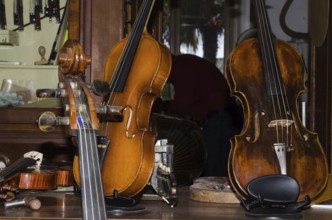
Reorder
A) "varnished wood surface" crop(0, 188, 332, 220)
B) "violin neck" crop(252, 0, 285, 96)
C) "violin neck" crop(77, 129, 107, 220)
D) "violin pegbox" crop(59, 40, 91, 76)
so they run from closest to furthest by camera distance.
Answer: "violin neck" crop(77, 129, 107, 220) < "violin pegbox" crop(59, 40, 91, 76) < "varnished wood surface" crop(0, 188, 332, 220) < "violin neck" crop(252, 0, 285, 96)

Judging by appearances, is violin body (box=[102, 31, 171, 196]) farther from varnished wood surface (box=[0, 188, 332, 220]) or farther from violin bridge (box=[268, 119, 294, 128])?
violin bridge (box=[268, 119, 294, 128])

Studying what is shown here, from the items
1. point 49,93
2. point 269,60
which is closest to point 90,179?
point 49,93

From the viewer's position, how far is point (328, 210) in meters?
1.64

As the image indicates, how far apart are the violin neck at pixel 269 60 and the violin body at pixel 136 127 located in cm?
22

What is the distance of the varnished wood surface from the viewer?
1527mm

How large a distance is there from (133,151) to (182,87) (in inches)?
62.6

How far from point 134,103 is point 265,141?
0.98 ft

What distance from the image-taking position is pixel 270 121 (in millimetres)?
1603

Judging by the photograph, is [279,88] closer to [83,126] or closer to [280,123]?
[280,123]

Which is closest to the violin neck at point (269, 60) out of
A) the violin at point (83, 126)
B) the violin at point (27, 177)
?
the violin at point (83, 126)

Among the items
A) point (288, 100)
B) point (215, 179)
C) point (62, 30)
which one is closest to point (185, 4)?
point (62, 30)

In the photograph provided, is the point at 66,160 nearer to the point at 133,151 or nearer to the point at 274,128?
the point at 133,151

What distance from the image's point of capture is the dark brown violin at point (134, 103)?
1557mm

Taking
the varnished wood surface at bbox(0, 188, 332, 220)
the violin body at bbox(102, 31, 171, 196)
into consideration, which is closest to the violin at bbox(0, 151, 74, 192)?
the varnished wood surface at bbox(0, 188, 332, 220)
